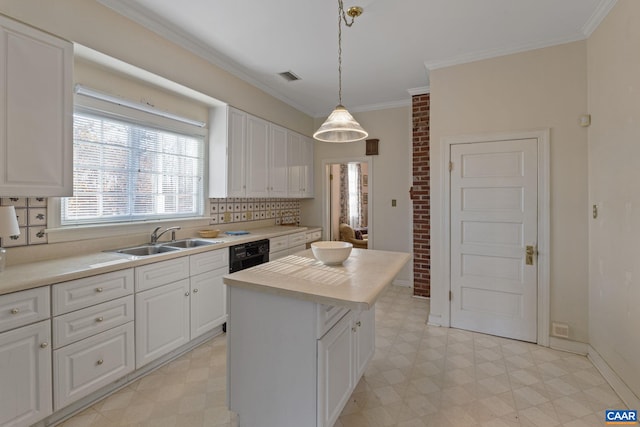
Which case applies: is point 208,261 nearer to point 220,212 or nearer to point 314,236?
point 220,212

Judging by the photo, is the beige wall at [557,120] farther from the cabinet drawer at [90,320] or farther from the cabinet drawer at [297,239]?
the cabinet drawer at [90,320]

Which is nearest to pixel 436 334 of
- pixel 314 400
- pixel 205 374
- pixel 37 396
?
pixel 314 400

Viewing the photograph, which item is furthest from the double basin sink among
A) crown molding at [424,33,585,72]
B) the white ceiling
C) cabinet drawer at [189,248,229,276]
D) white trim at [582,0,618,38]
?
white trim at [582,0,618,38]

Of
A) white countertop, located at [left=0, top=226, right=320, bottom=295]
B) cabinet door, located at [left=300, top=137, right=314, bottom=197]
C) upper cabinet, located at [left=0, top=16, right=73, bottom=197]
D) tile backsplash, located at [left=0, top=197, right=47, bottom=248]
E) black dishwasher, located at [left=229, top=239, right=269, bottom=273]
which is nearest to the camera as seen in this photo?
white countertop, located at [left=0, top=226, right=320, bottom=295]

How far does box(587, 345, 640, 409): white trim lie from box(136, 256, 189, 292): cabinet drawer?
10.8 ft

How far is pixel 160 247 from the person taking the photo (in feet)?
8.87

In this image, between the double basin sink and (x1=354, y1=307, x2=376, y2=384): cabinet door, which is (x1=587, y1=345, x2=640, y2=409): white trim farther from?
the double basin sink

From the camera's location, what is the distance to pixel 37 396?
1587mm

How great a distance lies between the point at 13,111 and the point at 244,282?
1705mm

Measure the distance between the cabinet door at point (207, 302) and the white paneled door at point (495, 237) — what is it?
7.99 ft

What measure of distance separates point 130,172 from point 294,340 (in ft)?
7.39

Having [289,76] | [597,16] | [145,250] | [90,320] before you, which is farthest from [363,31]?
[90,320]

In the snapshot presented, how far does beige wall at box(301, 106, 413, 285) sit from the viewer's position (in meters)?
4.39

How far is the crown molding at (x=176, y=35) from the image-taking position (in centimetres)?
218
